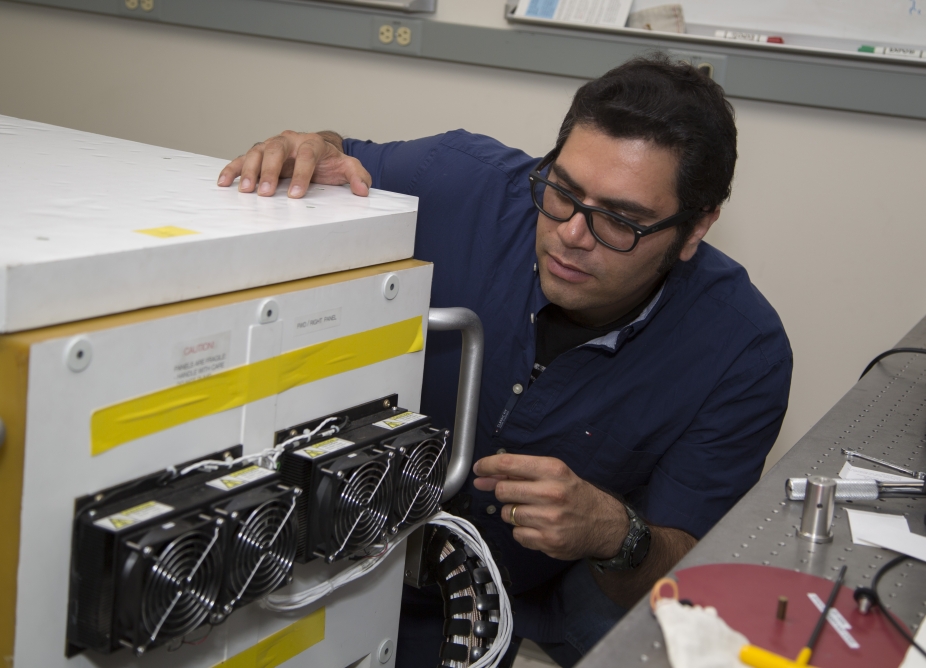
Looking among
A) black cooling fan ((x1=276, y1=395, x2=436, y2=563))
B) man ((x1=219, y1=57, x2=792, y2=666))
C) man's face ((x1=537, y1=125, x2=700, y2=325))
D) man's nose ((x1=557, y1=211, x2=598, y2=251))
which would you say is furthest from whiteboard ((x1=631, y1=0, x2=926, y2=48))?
black cooling fan ((x1=276, y1=395, x2=436, y2=563))

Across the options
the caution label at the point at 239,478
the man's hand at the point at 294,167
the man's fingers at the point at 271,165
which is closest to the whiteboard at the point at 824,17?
the man's hand at the point at 294,167

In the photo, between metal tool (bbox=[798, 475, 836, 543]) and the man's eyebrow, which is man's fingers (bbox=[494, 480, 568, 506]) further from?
the man's eyebrow

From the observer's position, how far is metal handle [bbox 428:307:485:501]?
2.84ft

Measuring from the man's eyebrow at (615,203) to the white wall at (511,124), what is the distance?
3.26 feet

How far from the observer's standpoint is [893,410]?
1084 millimetres

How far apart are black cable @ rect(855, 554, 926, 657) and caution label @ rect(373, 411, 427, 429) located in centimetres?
39

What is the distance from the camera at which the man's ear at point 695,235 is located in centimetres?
125

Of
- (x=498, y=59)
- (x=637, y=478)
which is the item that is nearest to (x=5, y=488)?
(x=637, y=478)

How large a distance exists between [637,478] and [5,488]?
1.00m

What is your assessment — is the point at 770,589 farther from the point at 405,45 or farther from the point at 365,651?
the point at 405,45

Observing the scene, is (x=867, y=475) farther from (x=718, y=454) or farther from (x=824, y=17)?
(x=824, y=17)

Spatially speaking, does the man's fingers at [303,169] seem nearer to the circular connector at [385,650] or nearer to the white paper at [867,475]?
the circular connector at [385,650]

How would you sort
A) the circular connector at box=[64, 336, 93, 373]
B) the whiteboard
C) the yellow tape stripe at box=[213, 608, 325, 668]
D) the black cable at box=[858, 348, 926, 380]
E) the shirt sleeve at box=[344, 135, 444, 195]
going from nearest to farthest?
the circular connector at box=[64, 336, 93, 373] < the yellow tape stripe at box=[213, 608, 325, 668] < the black cable at box=[858, 348, 926, 380] < the shirt sleeve at box=[344, 135, 444, 195] < the whiteboard

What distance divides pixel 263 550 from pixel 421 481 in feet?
0.60
